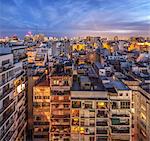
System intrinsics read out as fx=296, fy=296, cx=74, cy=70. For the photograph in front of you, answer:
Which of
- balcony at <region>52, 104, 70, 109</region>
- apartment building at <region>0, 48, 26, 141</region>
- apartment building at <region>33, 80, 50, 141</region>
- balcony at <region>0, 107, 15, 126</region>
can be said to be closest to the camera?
balcony at <region>0, 107, 15, 126</region>

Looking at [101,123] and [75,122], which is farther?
[75,122]

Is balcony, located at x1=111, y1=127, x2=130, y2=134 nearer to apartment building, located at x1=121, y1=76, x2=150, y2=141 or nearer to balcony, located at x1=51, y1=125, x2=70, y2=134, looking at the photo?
apartment building, located at x1=121, y1=76, x2=150, y2=141

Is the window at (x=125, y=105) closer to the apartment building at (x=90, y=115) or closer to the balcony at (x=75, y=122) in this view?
the apartment building at (x=90, y=115)

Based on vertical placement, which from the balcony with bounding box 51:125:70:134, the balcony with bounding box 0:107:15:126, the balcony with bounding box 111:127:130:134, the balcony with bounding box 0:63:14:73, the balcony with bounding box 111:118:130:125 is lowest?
the balcony with bounding box 51:125:70:134

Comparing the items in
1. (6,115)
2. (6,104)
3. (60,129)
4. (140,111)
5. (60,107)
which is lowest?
(60,129)

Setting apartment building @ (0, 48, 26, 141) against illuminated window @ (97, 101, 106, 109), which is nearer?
apartment building @ (0, 48, 26, 141)

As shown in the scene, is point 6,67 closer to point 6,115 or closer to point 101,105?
point 6,115

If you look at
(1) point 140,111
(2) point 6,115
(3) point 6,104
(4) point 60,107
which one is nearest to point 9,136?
(2) point 6,115

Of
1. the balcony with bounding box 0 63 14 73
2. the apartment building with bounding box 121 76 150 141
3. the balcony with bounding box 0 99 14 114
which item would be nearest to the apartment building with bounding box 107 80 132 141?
the apartment building with bounding box 121 76 150 141

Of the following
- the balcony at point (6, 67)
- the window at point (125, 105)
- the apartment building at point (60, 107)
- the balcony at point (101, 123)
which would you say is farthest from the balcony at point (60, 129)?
the balcony at point (6, 67)
